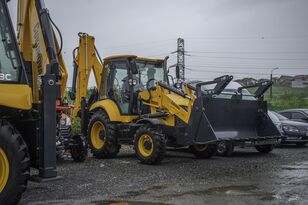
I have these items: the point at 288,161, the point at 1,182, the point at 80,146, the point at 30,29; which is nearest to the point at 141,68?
the point at 80,146

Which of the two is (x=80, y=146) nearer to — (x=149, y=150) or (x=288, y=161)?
(x=149, y=150)

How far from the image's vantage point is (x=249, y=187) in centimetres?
762

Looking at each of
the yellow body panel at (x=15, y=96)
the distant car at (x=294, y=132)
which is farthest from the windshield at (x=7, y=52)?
the distant car at (x=294, y=132)

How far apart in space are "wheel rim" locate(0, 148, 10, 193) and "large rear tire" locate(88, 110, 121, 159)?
6510mm

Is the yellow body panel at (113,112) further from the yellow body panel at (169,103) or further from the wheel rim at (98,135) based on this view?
the yellow body panel at (169,103)

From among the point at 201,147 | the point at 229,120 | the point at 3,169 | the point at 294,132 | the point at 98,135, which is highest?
the point at 229,120

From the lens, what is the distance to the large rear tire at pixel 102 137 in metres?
12.1

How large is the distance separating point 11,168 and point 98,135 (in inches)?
287

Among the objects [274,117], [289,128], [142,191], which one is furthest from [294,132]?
[142,191]

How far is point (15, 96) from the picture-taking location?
582 centimetres

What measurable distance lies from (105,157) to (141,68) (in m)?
2.71

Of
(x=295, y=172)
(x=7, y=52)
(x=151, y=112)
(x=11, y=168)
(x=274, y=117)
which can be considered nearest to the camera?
(x=11, y=168)

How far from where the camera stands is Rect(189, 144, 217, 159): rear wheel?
1204cm

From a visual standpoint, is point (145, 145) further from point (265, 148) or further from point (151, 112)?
point (265, 148)
